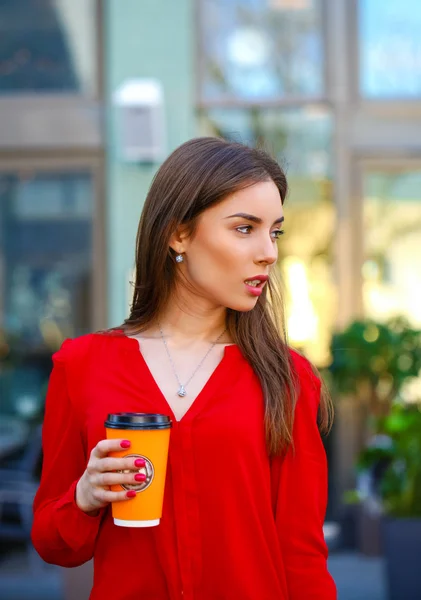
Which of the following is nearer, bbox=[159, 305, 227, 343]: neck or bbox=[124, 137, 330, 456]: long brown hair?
bbox=[124, 137, 330, 456]: long brown hair

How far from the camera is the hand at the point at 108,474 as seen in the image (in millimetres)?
1662

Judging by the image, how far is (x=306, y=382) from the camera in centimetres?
201

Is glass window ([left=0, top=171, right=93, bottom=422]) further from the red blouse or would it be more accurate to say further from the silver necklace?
the red blouse

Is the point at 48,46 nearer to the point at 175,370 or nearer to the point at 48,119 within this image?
the point at 48,119

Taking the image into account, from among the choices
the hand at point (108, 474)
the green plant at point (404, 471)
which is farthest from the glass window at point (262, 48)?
the hand at point (108, 474)

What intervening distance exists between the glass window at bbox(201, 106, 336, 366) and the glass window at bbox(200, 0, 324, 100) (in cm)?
17

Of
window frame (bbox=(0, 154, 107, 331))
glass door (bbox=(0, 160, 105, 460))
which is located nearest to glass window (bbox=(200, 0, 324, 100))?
window frame (bbox=(0, 154, 107, 331))

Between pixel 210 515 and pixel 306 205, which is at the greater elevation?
pixel 306 205

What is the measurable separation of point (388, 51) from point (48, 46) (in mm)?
2355

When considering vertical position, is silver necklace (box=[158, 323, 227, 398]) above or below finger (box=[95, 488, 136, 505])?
above

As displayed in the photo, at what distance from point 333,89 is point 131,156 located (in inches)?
59.5

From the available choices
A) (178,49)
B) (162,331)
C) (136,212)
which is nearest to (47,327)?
(136,212)

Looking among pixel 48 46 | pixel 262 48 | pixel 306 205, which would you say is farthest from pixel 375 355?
pixel 48 46

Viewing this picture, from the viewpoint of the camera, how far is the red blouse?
6.07ft
